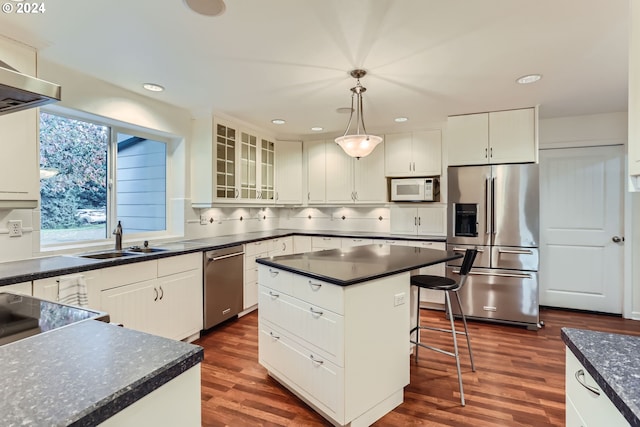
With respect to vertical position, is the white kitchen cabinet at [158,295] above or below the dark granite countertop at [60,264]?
below

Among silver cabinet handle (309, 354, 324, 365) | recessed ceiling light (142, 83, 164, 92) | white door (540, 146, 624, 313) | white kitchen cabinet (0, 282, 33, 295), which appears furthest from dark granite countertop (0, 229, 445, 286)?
white door (540, 146, 624, 313)

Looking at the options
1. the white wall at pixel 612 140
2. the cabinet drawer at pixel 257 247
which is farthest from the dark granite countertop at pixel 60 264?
the white wall at pixel 612 140

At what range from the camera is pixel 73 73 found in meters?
2.57

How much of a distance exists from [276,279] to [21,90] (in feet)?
5.37

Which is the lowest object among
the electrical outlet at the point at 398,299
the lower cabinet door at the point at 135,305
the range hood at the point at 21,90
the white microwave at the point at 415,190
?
the lower cabinet door at the point at 135,305

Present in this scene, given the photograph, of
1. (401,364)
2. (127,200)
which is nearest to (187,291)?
(127,200)

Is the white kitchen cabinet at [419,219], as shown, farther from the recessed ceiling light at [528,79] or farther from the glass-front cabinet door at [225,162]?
the glass-front cabinet door at [225,162]

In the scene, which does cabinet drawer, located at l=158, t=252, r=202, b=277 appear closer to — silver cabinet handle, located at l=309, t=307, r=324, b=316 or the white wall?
silver cabinet handle, located at l=309, t=307, r=324, b=316

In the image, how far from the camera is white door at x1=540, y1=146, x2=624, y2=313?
12.7 ft

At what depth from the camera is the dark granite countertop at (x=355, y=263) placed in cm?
190

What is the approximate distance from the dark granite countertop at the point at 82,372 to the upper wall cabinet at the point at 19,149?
1.70m

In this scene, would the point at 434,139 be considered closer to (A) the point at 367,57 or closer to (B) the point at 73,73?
(A) the point at 367,57

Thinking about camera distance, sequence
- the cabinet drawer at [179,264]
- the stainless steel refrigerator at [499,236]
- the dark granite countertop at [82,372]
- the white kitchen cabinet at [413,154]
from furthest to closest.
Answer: the white kitchen cabinet at [413,154] → the stainless steel refrigerator at [499,236] → the cabinet drawer at [179,264] → the dark granite countertop at [82,372]

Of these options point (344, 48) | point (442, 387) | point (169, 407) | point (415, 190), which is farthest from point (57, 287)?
point (415, 190)
